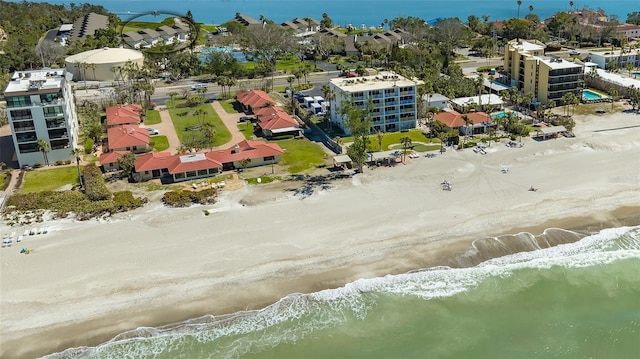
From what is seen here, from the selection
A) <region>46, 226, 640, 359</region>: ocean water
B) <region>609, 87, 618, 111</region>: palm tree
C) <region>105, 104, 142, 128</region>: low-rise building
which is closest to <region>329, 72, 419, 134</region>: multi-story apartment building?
<region>105, 104, 142, 128</region>: low-rise building

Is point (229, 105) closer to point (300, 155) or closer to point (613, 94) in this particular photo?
point (300, 155)

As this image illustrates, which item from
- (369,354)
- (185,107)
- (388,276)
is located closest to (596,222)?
(388,276)

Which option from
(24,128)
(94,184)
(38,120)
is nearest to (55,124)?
(38,120)

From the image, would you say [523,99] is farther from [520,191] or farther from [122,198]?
[122,198]

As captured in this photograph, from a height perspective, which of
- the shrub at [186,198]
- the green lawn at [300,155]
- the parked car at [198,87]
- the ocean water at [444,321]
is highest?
the parked car at [198,87]

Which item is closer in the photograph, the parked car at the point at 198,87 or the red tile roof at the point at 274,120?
the red tile roof at the point at 274,120

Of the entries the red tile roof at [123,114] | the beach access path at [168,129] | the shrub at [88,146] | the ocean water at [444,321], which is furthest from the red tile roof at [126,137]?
the ocean water at [444,321]

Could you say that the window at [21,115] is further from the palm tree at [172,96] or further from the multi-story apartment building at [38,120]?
the palm tree at [172,96]
